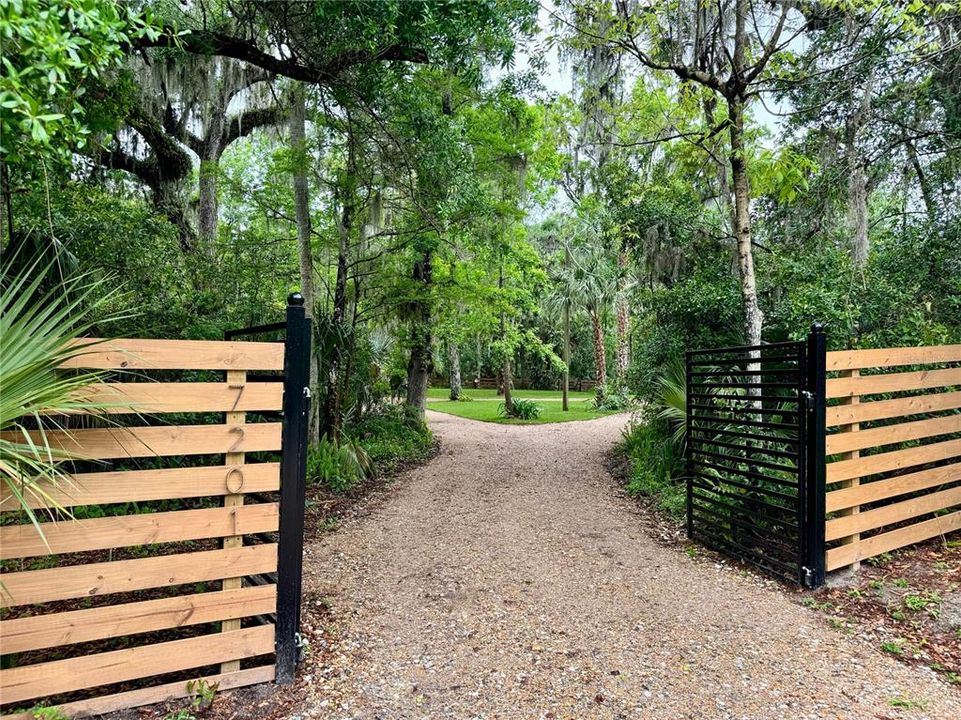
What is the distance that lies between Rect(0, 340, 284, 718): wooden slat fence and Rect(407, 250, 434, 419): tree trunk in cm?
575

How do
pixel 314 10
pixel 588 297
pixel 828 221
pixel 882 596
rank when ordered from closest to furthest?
1. pixel 882 596
2. pixel 314 10
3. pixel 828 221
4. pixel 588 297

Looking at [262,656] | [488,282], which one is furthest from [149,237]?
[488,282]

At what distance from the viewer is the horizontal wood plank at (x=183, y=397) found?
1952 millimetres

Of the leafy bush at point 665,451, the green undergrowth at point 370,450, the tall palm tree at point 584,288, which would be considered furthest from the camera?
the tall palm tree at point 584,288

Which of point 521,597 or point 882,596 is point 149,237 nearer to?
point 521,597

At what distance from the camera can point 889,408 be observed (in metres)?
3.62

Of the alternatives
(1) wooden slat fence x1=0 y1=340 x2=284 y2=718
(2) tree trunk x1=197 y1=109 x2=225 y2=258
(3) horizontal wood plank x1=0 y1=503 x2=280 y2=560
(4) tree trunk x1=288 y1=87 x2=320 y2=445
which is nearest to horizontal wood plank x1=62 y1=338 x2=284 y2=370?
(1) wooden slat fence x1=0 y1=340 x2=284 y2=718

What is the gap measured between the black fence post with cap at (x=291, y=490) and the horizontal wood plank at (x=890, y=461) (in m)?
3.11

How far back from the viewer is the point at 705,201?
7.97 meters

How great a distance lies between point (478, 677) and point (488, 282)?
7.38 metres

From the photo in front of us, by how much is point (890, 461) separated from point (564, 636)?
260cm

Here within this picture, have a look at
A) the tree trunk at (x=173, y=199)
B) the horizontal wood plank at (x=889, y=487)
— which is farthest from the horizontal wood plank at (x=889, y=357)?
the tree trunk at (x=173, y=199)

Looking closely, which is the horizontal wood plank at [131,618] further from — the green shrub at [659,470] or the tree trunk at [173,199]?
the tree trunk at [173,199]

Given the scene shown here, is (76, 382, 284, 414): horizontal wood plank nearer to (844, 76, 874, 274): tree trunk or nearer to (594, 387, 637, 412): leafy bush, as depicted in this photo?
(844, 76, 874, 274): tree trunk
